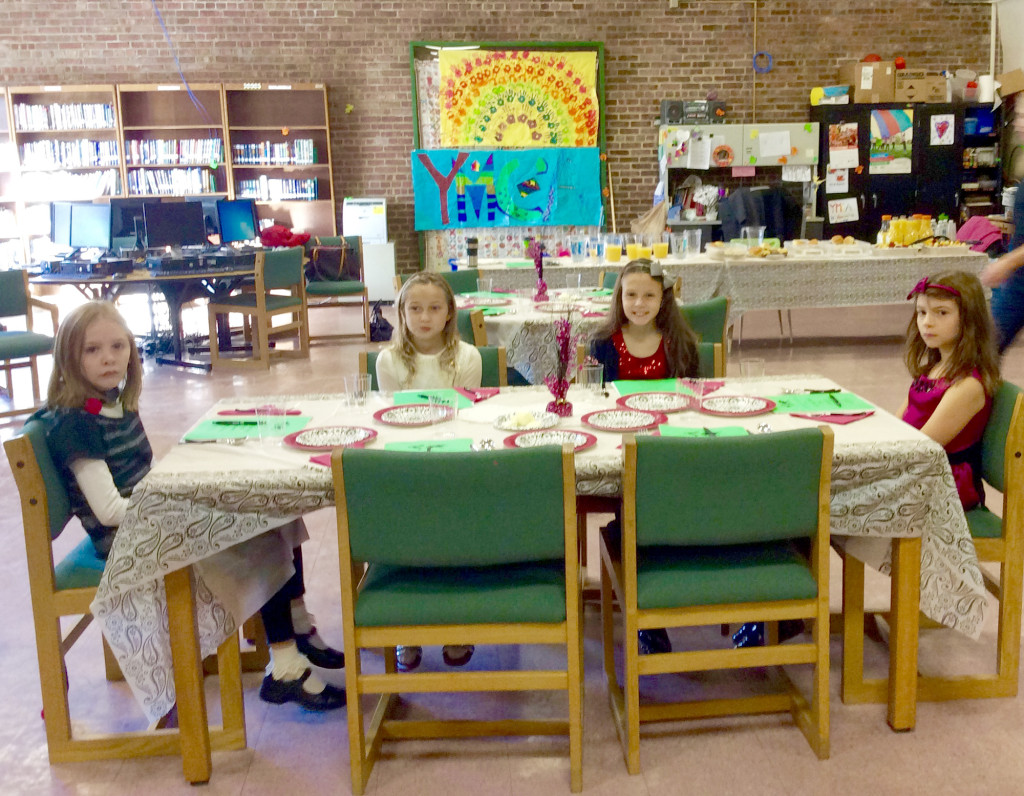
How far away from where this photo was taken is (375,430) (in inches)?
94.3

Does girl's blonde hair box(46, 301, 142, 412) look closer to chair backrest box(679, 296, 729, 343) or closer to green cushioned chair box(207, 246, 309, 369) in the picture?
chair backrest box(679, 296, 729, 343)

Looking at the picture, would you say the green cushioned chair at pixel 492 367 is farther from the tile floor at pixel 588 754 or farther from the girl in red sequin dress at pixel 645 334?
the tile floor at pixel 588 754

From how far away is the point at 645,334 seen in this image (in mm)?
3242

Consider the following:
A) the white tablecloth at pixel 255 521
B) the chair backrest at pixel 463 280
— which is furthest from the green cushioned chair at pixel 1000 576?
the chair backrest at pixel 463 280

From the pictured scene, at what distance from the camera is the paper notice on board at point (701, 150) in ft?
30.0

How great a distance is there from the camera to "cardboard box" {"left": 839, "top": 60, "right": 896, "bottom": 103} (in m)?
9.17

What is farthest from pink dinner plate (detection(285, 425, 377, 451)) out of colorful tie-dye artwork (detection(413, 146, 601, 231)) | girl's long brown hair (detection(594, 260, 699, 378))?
colorful tie-dye artwork (detection(413, 146, 601, 231))

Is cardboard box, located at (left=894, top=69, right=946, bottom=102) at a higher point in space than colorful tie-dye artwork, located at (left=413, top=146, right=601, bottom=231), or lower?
higher

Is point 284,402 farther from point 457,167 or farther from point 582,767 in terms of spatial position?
point 457,167

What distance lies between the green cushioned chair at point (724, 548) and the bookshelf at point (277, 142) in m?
7.74

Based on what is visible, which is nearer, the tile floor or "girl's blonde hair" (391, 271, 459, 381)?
the tile floor

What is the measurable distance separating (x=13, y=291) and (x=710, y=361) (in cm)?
433

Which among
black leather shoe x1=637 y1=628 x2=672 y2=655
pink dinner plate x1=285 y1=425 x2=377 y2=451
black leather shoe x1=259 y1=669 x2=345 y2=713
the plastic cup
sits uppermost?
the plastic cup

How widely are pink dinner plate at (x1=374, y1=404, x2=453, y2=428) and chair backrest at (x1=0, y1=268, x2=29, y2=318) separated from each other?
398 cm
